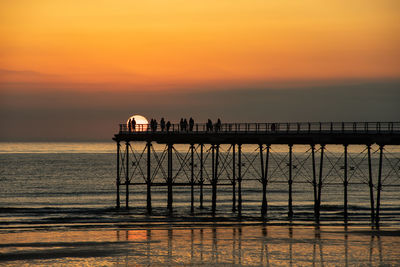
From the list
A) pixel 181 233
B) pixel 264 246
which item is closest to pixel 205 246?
pixel 264 246

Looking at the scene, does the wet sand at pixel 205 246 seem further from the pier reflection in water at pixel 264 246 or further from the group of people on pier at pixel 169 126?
the group of people on pier at pixel 169 126

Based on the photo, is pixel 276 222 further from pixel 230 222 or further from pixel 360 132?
pixel 360 132

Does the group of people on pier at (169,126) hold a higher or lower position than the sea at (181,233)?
higher

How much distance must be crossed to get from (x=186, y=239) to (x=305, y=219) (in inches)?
654

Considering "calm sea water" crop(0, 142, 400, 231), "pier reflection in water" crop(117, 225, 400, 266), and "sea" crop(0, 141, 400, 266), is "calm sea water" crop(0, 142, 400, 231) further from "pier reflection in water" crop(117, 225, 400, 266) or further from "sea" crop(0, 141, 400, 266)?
"pier reflection in water" crop(117, 225, 400, 266)

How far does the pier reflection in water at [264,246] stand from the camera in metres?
40.3

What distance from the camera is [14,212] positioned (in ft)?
239

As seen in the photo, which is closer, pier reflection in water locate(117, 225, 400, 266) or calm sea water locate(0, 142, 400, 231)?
pier reflection in water locate(117, 225, 400, 266)

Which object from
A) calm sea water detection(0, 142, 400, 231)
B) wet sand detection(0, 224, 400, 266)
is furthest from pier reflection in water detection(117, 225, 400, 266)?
calm sea water detection(0, 142, 400, 231)

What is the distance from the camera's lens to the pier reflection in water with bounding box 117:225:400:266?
40312 millimetres

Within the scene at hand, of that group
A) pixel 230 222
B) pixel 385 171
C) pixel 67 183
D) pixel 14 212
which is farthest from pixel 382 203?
pixel 385 171

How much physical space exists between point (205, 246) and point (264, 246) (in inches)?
141

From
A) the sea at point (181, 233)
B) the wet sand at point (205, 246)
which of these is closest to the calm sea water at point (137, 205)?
the sea at point (181, 233)

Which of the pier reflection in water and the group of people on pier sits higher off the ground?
the group of people on pier
